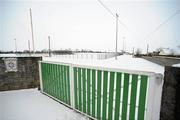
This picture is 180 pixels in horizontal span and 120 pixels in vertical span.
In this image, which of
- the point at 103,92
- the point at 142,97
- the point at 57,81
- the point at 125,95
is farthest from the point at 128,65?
the point at 142,97

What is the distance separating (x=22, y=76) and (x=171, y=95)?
4496 mm

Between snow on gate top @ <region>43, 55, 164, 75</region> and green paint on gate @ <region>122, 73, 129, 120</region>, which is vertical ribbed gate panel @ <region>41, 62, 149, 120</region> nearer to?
green paint on gate @ <region>122, 73, 129, 120</region>

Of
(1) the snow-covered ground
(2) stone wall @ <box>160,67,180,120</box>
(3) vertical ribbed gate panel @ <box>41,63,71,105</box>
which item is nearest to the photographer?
(2) stone wall @ <box>160,67,180,120</box>

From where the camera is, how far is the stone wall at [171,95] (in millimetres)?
1095

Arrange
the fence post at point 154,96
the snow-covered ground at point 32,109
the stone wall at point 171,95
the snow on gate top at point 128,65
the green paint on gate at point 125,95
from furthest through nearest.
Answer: the snow on gate top at point 128,65
the snow-covered ground at point 32,109
the green paint on gate at point 125,95
the fence post at point 154,96
the stone wall at point 171,95

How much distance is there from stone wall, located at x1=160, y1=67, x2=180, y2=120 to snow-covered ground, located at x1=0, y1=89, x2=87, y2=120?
5.07 feet

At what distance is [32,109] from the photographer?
2.54 metres

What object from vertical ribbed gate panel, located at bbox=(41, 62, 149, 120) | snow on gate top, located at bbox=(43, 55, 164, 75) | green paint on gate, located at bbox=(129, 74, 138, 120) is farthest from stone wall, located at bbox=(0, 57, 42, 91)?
green paint on gate, located at bbox=(129, 74, 138, 120)

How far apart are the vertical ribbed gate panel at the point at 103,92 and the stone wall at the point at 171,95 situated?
0.26 meters

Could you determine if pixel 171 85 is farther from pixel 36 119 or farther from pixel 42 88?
pixel 42 88

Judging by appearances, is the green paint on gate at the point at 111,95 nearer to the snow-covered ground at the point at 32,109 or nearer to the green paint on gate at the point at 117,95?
the green paint on gate at the point at 117,95

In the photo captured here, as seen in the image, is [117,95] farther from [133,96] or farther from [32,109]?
[32,109]

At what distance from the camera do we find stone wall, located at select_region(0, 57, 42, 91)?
12.2 feet

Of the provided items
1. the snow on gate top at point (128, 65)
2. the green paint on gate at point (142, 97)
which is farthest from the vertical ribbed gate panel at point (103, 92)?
the snow on gate top at point (128, 65)
